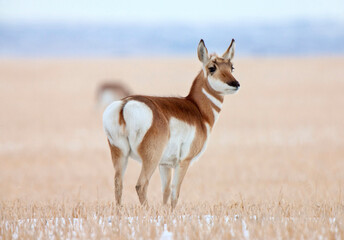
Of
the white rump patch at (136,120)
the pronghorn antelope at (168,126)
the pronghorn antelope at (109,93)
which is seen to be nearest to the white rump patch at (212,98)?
the pronghorn antelope at (168,126)

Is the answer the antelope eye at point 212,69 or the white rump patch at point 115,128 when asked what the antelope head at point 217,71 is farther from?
the white rump patch at point 115,128

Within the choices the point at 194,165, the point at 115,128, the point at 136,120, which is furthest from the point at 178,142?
the point at 194,165

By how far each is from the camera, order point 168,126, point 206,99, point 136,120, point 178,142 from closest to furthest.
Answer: point 136,120
point 168,126
point 178,142
point 206,99

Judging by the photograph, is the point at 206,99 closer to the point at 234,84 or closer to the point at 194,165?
the point at 234,84

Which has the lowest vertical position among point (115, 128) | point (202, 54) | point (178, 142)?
point (178, 142)

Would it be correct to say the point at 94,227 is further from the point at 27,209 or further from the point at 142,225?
the point at 27,209

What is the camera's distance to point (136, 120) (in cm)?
588

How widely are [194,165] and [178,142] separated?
868 centimetres

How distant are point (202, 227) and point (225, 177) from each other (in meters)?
7.69

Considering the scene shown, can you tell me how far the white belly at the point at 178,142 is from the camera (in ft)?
20.9

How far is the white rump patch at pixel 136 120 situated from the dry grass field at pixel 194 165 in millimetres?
786

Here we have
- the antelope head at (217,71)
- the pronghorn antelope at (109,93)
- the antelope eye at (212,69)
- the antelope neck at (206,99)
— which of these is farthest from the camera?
the pronghorn antelope at (109,93)

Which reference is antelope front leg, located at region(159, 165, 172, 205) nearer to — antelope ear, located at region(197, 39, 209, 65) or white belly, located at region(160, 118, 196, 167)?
white belly, located at region(160, 118, 196, 167)

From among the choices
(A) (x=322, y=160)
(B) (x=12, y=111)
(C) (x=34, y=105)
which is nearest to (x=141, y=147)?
(A) (x=322, y=160)
